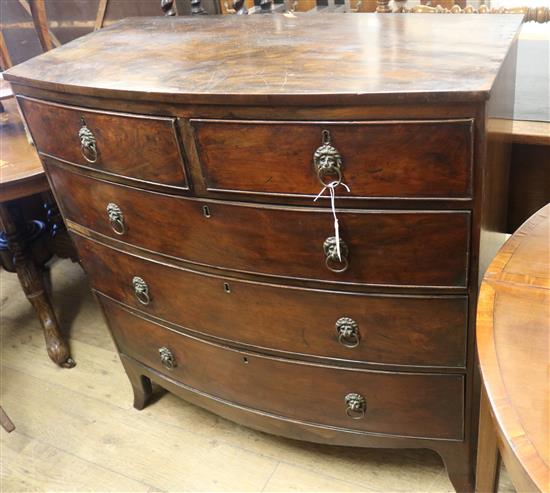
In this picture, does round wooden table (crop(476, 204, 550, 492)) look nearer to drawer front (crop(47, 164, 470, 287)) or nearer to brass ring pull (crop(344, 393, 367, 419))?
drawer front (crop(47, 164, 470, 287))

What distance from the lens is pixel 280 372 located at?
1.38 meters

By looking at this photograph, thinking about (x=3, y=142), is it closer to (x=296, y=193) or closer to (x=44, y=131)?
(x=44, y=131)

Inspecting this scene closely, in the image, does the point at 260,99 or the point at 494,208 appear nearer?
the point at 260,99

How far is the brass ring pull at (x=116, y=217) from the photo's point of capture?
53.4 inches

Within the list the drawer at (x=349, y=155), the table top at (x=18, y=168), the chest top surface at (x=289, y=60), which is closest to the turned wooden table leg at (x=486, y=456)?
the drawer at (x=349, y=155)

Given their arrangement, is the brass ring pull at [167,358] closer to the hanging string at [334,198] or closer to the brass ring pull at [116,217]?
the brass ring pull at [116,217]

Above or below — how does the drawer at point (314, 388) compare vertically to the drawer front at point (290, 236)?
below

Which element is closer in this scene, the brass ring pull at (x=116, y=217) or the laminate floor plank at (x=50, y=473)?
the brass ring pull at (x=116, y=217)

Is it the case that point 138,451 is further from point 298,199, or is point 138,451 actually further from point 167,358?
point 298,199

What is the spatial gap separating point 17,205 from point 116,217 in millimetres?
967

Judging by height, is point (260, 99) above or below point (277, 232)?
above

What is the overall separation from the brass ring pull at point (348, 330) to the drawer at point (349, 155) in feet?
0.96

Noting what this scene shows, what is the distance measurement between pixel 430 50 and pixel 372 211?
315 millimetres

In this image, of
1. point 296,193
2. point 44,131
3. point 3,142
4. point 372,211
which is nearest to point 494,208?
point 372,211
